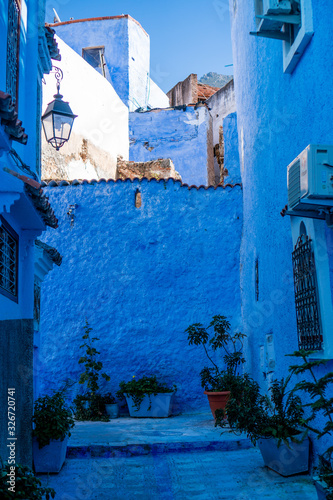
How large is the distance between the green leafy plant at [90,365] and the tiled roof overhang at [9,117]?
20.9ft

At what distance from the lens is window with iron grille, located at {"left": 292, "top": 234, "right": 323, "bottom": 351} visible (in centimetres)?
503

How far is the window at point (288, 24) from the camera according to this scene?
208 inches

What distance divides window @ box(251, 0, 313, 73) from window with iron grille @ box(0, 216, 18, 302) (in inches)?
139

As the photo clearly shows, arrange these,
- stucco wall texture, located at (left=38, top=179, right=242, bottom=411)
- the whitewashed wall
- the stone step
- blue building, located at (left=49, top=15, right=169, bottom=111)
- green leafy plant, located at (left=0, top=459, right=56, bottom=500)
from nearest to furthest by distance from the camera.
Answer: green leafy plant, located at (left=0, top=459, right=56, bottom=500), the stone step, stucco wall texture, located at (left=38, top=179, right=242, bottom=411), the whitewashed wall, blue building, located at (left=49, top=15, right=169, bottom=111)

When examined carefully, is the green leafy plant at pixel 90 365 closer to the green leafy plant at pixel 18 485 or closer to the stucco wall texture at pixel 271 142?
the stucco wall texture at pixel 271 142

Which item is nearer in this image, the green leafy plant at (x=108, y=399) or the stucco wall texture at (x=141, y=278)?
the green leafy plant at (x=108, y=399)

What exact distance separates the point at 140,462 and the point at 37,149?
415 centimetres

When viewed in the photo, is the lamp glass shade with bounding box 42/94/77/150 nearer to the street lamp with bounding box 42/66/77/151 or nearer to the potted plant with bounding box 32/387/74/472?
the street lamp with bounding box 42/66/77/151

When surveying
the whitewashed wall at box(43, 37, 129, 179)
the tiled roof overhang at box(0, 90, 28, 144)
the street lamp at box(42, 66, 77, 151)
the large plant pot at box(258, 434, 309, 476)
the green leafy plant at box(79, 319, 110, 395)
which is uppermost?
the whitewashed wall at box(43, 37, 129, 179)

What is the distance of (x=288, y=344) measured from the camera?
6391 millimetres

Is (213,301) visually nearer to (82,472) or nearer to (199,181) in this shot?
(82,472)

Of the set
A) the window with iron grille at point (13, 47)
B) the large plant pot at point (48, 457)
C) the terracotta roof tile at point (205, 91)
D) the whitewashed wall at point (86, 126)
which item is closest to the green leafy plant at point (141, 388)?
the large plant pot at point (48, 457)

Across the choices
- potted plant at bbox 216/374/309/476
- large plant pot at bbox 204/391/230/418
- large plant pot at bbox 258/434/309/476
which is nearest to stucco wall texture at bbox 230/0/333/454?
large plant pot at bbox 204/391/230/418

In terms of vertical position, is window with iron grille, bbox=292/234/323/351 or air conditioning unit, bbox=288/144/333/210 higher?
air conditioning unit, bbox=288/144/333/210
